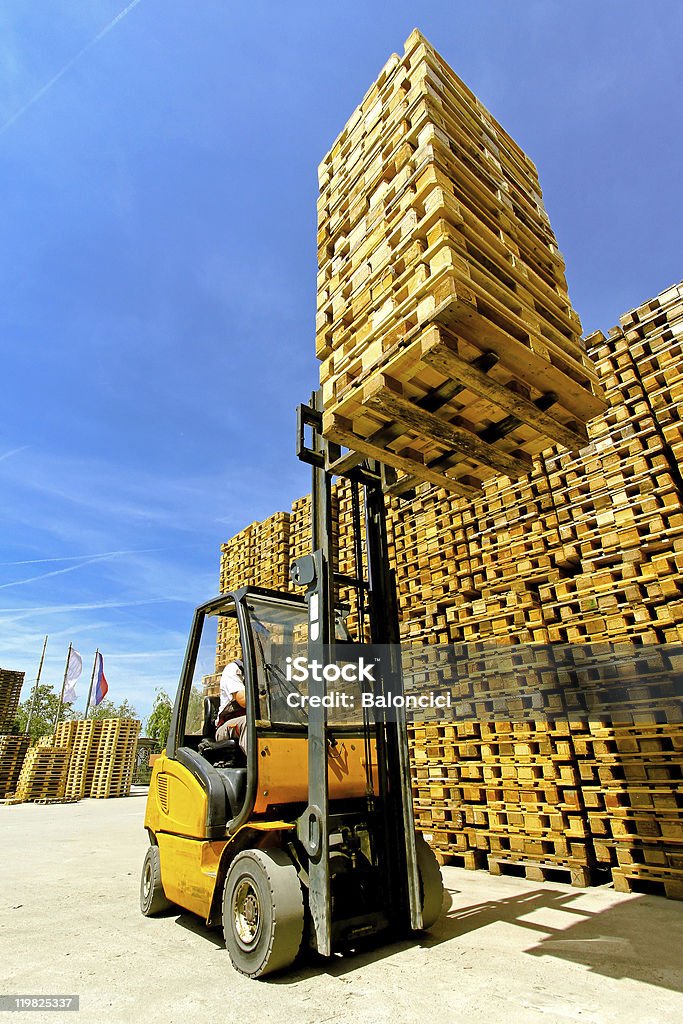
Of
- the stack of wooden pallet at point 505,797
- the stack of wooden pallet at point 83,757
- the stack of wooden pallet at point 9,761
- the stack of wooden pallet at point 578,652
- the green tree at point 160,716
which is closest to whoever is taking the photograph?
the stack of wooden pallet at point 578,652

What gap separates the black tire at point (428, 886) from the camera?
3518 millimetres

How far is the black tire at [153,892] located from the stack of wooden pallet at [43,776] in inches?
650

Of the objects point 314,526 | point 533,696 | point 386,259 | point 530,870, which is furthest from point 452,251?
point 530,870

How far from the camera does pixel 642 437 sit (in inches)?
215

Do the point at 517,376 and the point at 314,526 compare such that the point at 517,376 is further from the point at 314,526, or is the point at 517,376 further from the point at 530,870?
the point at 530,870

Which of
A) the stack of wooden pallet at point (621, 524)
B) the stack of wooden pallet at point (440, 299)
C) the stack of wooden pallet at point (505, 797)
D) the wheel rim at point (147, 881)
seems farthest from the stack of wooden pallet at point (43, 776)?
the stack of wooden pallet at point (440, 299)

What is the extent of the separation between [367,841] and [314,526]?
2.03m

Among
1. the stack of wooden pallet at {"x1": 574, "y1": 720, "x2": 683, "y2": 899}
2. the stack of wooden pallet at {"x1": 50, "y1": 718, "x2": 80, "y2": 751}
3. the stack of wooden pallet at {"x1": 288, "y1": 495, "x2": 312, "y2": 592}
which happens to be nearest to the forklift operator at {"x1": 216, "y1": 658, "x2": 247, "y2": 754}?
the stack of wooden pallet at {"x1": 574, "y1": 720, "x2": 683, "y2": 899}

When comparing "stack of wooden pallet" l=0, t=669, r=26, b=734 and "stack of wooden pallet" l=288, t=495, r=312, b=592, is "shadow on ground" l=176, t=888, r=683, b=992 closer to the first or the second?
"stack of wooden pallet" l=288, t=495, r=312, b=592

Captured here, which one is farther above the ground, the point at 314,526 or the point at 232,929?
the point at 314,526

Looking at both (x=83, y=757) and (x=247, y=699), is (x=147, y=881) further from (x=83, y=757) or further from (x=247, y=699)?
(x=83, y=757)

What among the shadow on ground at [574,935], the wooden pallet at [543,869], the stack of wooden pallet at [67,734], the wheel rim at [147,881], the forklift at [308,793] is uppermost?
the stack of wooden pallet at [67,734]

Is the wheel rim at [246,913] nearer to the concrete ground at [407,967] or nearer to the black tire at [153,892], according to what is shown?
the concrete ground at [407,967]

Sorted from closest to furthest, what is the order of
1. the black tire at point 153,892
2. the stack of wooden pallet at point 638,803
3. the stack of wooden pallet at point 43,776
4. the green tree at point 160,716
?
the black tire at point 153,892, the stack of wooden pallet at point 638,803, the stack of wooden pallet at point 43,776, the green tree at point 160,716
